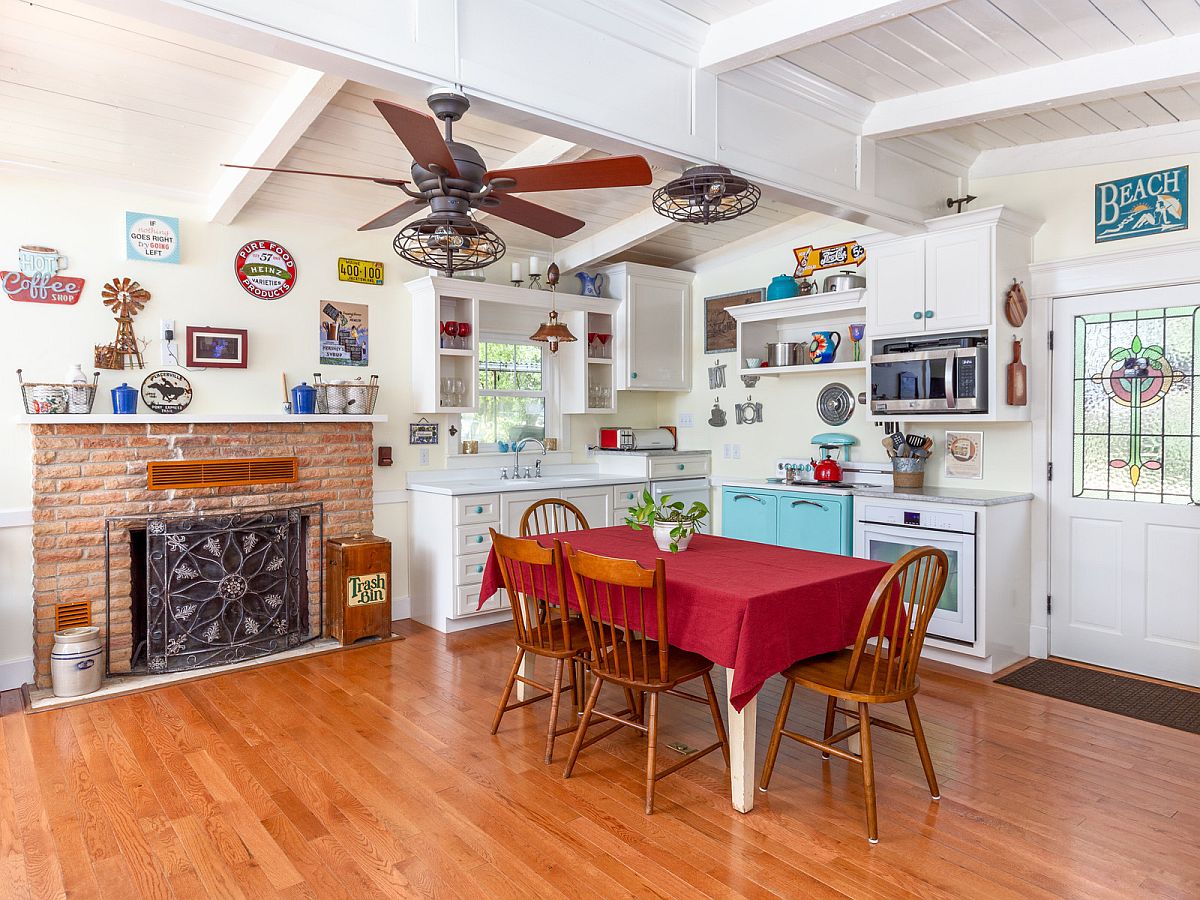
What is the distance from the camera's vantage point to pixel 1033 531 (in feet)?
14.8

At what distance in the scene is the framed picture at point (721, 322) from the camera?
6.01m

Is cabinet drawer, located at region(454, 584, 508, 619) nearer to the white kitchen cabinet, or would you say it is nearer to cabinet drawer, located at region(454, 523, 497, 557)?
cabinet drawer, located at region(454, 523, 497, 557)

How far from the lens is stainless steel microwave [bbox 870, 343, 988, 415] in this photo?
168 inches

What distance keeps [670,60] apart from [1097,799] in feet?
10.1

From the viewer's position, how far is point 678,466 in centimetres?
609

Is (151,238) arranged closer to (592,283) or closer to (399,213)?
(399,213)

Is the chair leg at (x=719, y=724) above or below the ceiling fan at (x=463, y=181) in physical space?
below

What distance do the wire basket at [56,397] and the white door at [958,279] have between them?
4431 millimetres

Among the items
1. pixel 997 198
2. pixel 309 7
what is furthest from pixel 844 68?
pixel 309 7

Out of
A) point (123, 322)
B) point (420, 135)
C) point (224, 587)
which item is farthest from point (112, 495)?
point (420, 135)

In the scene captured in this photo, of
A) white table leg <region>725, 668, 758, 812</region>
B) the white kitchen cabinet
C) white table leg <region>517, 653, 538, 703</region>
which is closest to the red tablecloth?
white table leg <region>725, 668, 758, 812</region>

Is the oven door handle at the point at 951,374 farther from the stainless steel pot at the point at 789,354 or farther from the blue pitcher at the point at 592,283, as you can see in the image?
the blue pitcher at the point at 592,283

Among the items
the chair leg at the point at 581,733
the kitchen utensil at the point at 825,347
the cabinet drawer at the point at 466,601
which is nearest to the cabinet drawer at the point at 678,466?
the kitchen utensil at the point at 825,347

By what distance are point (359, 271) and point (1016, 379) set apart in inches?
154
